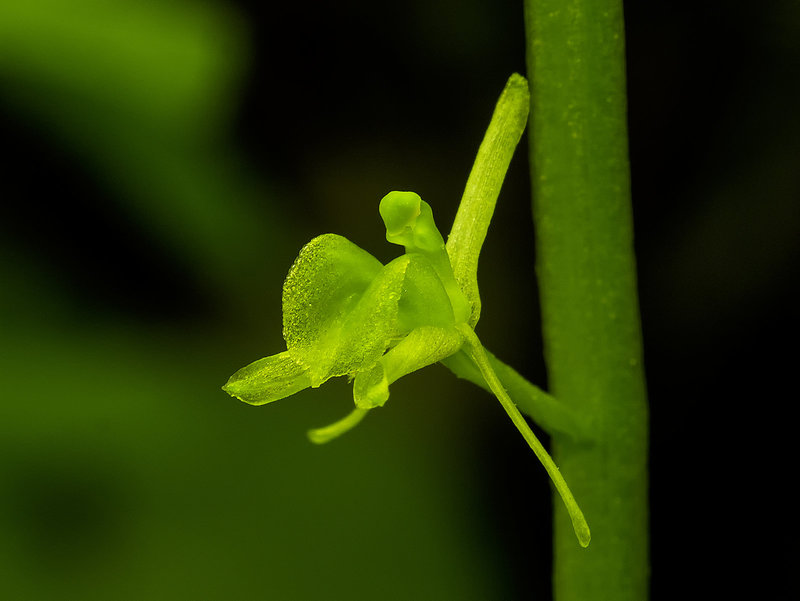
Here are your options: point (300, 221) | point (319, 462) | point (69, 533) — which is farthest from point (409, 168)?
point (69, 533)

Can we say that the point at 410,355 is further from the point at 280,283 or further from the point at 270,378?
→ the point at 280,283

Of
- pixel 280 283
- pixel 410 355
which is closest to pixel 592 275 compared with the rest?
pixel 410 355

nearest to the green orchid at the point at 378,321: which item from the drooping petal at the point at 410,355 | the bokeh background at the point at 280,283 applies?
the drooping petal at the point at 410,355

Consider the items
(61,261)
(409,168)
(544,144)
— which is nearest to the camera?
(544,144)

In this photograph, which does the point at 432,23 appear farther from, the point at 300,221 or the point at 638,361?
the point at 638,361

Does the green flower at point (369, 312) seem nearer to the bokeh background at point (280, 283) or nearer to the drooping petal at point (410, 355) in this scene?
the drooping petal at point (410, 355)
